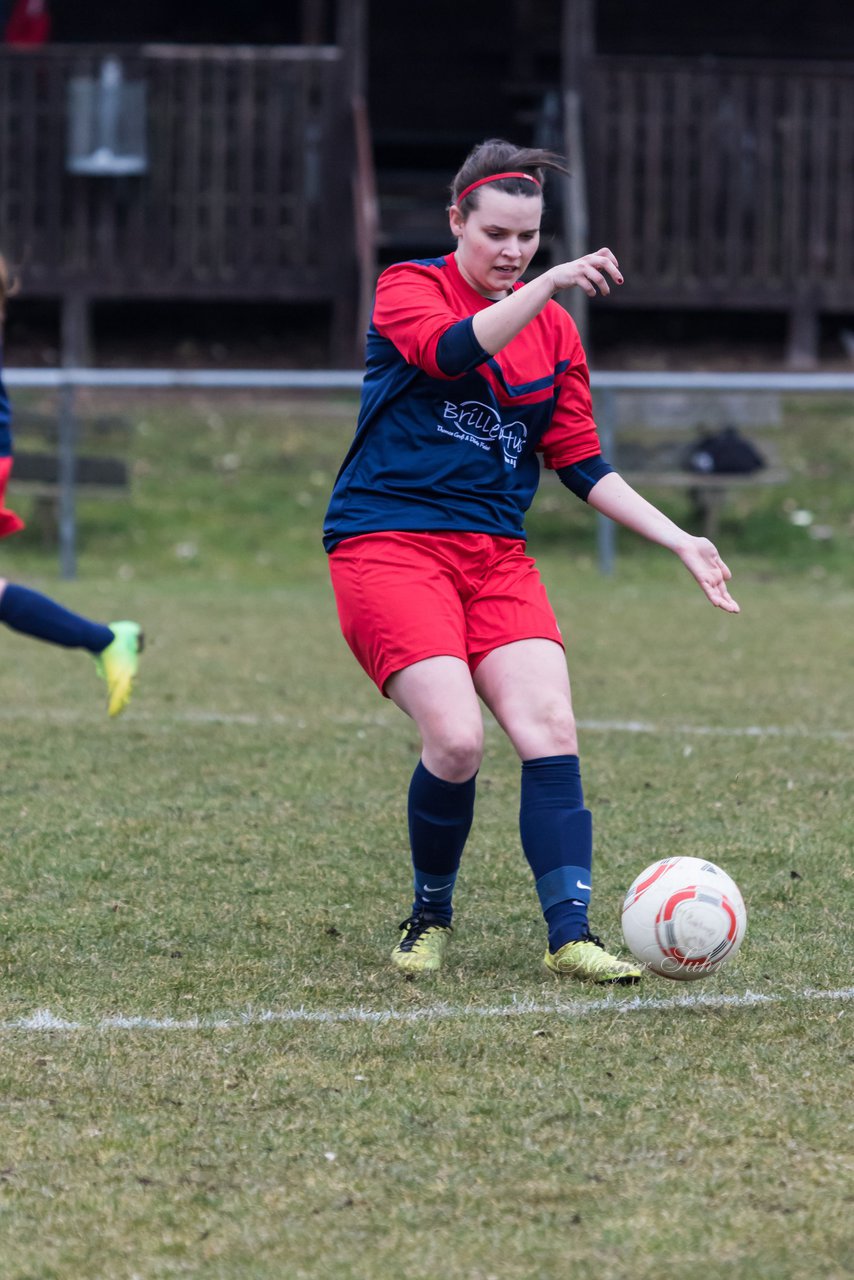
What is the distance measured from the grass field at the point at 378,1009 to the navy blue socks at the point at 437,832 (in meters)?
0.14

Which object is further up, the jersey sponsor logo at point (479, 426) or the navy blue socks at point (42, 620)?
the jersey sponsor logo at point (479, 426)

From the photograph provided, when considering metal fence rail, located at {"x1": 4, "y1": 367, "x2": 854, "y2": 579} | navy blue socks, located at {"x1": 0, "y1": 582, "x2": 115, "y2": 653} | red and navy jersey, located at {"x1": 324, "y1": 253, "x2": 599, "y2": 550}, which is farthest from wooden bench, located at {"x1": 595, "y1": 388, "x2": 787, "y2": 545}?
red and navy jersey, located at {"x1": 324, "y1": 253, "x2": 599, "y2": 550}

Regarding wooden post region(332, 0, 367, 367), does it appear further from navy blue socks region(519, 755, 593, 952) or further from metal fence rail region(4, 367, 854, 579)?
navy blue socks region(519, 755, 593, 952)

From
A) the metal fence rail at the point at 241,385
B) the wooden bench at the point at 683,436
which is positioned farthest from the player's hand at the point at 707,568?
the wooden bench at the point at 683,436

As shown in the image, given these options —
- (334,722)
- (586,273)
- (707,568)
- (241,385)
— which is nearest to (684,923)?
(707,568)

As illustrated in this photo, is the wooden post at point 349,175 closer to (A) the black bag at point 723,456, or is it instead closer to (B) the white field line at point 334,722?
(A) the black bag at point 723,456

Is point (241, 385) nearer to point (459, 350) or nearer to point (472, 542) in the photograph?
point (472, 542)

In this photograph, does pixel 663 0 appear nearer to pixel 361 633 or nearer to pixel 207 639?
pixel 207 639

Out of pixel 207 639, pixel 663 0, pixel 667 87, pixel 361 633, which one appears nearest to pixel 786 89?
pixel 667 87

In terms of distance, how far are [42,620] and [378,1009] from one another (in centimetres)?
273

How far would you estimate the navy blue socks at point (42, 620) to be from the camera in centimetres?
604

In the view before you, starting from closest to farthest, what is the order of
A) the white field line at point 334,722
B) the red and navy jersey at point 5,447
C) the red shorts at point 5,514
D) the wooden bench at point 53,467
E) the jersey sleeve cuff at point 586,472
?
1. the jersey sleeve cuff at point 586,472
2. the red and navy jersey at point 5,447
3. the red shorts at point 5,514
4. the white field line at point 334,722
5. the wooden bench at point 53,467

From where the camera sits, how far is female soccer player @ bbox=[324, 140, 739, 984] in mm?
3963

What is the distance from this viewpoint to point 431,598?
159 inches
